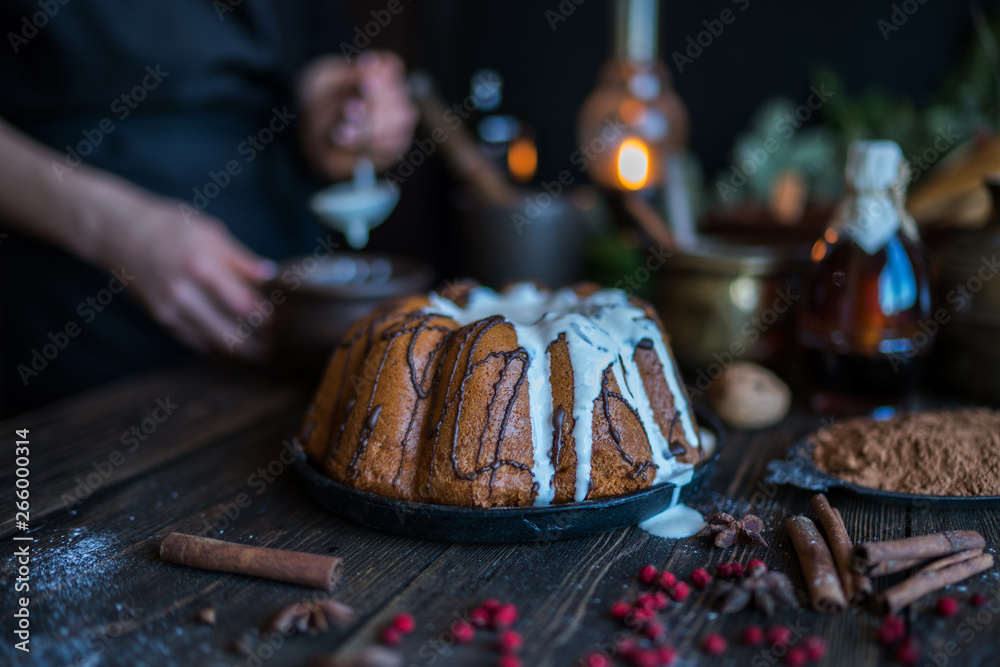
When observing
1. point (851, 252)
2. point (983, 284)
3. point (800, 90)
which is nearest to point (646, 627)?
point (851, 252)

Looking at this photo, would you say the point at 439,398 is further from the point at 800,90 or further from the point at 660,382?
the point at 800,90

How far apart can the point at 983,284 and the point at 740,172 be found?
1.02 metres

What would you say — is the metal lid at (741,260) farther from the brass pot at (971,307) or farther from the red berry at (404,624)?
the red berry at (404,624)

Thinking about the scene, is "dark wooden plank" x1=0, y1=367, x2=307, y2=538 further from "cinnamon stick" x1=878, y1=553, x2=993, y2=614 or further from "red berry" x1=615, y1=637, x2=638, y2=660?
"cinnamon stick" x1=878, y1=553, x2=993, y2=614

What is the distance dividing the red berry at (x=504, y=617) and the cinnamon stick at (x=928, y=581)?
42cm

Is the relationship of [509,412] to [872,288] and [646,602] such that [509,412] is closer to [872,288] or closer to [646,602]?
[646,602]

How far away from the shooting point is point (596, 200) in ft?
8.34

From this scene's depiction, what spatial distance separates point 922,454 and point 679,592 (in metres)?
0.50

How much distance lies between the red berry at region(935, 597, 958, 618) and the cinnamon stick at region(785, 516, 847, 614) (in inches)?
3.9

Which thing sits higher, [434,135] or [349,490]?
[434,135]

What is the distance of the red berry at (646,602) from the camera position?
916 millimetres

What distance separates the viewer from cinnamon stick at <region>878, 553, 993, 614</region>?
90cm

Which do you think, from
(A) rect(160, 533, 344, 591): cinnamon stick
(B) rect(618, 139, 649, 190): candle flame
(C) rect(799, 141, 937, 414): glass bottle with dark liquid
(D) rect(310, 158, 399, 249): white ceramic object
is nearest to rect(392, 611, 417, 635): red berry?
(A) rect(160, 533, 344, 591): cinnamon stick

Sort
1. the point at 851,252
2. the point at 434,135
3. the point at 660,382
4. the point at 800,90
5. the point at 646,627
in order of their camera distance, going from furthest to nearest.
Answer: the point at 800,90 → the point at 434,135 → the point at 851,252 → the point at 660,382 → the point at 646,627
